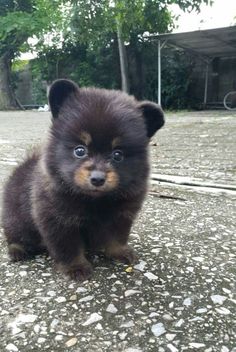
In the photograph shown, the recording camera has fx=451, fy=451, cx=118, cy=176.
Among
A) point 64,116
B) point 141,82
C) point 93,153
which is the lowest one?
point 141,82

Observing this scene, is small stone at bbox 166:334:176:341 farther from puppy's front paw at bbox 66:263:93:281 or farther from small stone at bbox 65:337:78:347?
puppy's front paw at bbox 66:263:93:281

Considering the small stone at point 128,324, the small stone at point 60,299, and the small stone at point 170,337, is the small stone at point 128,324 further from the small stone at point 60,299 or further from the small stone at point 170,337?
the small stone at point 60,299

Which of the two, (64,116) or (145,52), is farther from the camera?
(145,52)

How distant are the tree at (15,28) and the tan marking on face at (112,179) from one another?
1997 centimetres

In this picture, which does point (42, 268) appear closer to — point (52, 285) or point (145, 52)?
point (52, 285)

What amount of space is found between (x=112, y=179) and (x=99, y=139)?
19cm

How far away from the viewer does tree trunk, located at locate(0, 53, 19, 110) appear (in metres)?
23.1

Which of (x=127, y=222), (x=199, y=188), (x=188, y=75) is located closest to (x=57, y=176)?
(x=127, y=222)

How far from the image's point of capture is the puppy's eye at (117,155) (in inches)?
80.0

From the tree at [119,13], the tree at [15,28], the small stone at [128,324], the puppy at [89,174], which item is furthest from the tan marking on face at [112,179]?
the tree at [15,28]

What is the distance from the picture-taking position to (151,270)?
7.30 ft

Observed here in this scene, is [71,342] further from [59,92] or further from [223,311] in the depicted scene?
[59,92]

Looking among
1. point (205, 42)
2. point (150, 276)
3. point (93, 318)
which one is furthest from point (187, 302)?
point (205, 42)

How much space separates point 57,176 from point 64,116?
11.5 inches
